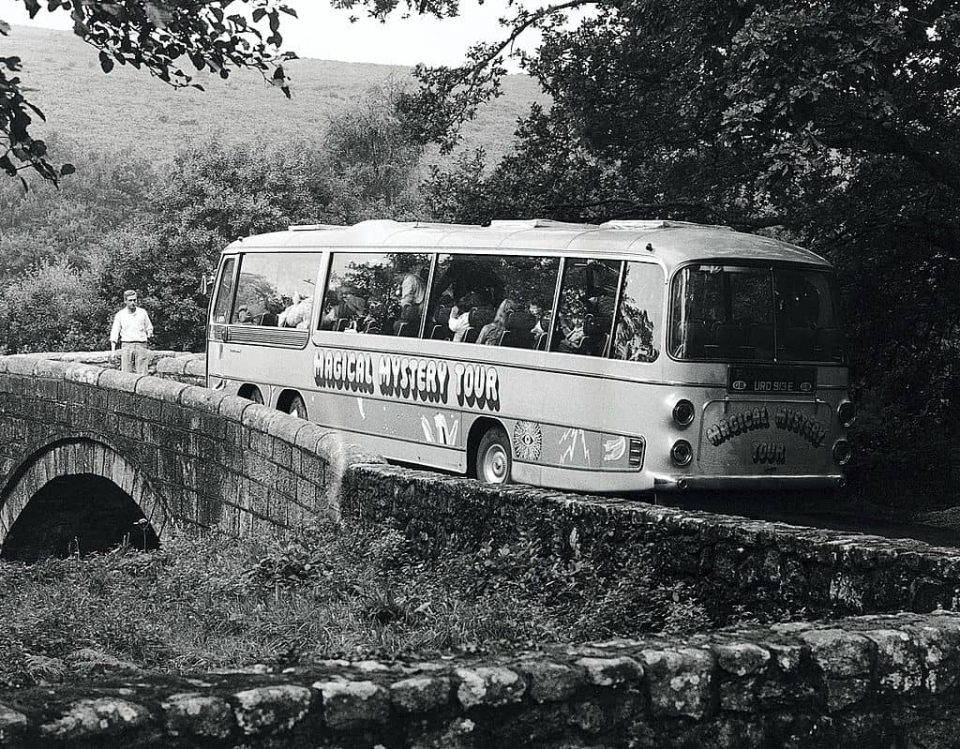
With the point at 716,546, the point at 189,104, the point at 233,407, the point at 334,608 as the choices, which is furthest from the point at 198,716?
the point at 189,104

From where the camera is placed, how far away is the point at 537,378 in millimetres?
12273

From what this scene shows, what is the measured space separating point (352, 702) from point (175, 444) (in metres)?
13.1

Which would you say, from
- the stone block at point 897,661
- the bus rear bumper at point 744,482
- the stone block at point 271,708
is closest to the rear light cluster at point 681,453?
the bus rear bumper at point 744,482

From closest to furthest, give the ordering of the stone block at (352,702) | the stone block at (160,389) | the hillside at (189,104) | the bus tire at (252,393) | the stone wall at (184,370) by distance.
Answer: the stone block at (352,702) → the stone block at (160,389) → the bus tire at (252,393) → the stone wall at (184,370) → the hillside at (189,104)

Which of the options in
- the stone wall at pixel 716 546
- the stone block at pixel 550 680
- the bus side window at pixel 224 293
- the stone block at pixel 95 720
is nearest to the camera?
the stone block at pixel 95 720

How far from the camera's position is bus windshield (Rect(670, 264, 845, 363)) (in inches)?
444

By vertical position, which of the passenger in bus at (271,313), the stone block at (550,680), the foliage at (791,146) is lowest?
the stone block at (550,680)

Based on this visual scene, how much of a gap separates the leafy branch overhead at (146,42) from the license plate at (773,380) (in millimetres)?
4386

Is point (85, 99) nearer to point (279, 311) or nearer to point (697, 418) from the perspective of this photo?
point (279, 311)

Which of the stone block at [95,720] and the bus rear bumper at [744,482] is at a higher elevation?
the stone block at [95,720]

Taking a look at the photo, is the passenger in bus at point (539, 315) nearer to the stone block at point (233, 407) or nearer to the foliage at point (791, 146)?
the foliage at point (791, 146)

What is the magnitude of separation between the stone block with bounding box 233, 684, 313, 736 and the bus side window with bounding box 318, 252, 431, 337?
35.4 ft

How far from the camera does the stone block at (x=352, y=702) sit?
3.23 m

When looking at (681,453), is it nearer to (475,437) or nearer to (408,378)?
(475,437)
